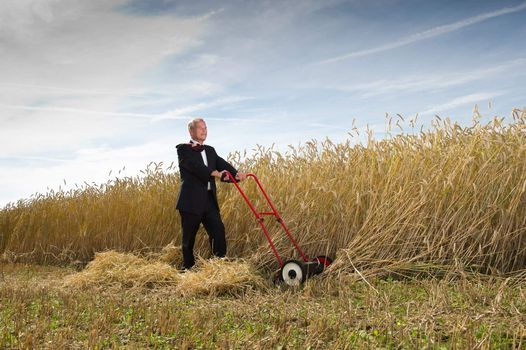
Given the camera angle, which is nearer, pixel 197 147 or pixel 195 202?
pixel 195 202

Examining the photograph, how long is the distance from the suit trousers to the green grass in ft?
3.44

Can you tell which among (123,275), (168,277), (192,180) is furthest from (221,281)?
(123,275)

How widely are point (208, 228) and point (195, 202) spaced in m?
0.47

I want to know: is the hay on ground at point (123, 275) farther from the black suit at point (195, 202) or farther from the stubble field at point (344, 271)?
the black suit at point (195, 202)

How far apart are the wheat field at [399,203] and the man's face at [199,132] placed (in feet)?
4.20

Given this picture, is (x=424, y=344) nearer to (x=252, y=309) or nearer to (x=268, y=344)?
(x=268, y=344)

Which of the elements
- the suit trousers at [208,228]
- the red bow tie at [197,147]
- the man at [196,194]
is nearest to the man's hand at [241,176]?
the man at [196,194]

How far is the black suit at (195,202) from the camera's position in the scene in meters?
7.01

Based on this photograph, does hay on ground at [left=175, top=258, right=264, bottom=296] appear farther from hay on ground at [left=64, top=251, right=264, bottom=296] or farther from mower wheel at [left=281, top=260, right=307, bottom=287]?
mower wheel at [left=281, top=260, right=307, bottom=287]

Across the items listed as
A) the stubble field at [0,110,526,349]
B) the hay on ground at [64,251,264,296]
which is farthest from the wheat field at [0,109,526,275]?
the hay on ground at [64,251,264,296]

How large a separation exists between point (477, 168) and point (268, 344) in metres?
3.82

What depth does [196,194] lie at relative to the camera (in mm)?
7043

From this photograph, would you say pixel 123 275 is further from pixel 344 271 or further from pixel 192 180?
pixel 344 271

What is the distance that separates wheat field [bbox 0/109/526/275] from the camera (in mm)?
6152
